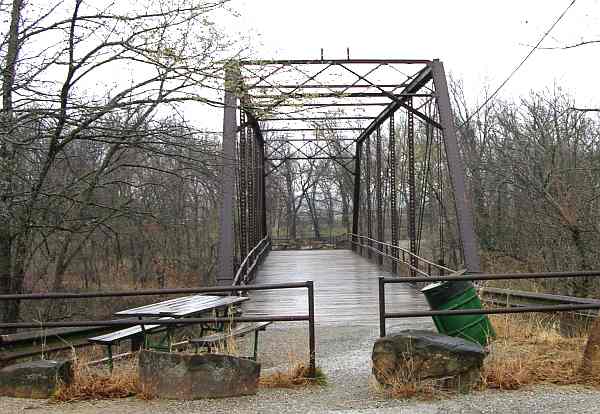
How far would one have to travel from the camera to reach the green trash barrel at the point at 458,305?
670 cm

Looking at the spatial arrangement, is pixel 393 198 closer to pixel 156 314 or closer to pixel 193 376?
pixel 156 314

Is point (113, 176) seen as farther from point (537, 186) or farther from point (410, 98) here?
point (537, 186)

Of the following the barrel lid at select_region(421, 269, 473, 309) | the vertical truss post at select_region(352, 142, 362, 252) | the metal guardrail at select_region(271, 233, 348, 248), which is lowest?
the barrel lid at select_region(421, 269, 473, 309)

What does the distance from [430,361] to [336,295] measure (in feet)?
26.6

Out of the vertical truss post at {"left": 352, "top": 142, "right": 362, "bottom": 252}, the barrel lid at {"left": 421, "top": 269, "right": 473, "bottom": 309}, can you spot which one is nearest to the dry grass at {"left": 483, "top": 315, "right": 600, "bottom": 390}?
the barrel lid at {"left": 421, "top": 269, "right": 473, "bottom": 309}

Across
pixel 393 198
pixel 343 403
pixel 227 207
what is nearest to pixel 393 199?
pixel 393 198

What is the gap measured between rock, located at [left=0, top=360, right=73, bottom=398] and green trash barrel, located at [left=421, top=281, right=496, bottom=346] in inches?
139

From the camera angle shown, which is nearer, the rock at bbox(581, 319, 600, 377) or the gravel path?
the gravel path

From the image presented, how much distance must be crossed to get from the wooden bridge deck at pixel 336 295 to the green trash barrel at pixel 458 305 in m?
2.90

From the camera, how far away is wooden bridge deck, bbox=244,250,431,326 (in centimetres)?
1083

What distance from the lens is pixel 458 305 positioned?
6684 mm

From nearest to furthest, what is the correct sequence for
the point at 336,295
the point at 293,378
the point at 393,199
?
1. the point at 293,378
2. the point at 336,295
3. the point at 393,199

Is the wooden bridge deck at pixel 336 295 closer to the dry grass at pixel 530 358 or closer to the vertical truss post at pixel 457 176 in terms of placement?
the vertical truss post at pixel 457 176

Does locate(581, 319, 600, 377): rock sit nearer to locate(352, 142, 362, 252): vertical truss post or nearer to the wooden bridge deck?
the wooden bridge deck
